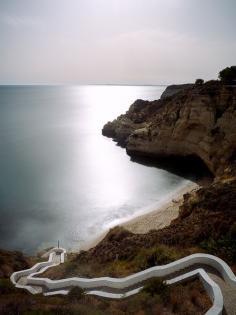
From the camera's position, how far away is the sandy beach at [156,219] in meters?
30.3

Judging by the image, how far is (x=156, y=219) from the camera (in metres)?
32.1

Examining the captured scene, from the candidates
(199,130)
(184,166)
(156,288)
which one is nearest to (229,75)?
(199,130)

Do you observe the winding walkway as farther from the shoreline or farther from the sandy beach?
the sandy beach

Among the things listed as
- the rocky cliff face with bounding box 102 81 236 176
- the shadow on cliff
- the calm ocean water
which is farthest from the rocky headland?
the calm ocean water

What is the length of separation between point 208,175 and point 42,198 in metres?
22.7

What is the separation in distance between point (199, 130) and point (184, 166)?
6497 mm

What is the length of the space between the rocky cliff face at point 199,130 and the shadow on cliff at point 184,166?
3.43 ft

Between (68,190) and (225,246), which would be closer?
(225,246)

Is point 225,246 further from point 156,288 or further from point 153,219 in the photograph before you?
point 153,219

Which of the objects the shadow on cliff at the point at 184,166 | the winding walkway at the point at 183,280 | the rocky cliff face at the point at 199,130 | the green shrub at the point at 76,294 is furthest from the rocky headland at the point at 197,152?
the green shrub at the point at 76,294

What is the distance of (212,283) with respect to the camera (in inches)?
481

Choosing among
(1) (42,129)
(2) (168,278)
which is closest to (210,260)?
(2) (168,278)

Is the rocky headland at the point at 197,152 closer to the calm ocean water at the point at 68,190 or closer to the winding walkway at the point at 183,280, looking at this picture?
the winding walkway at the point at 183,280

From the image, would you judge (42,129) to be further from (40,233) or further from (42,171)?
(40,233)
